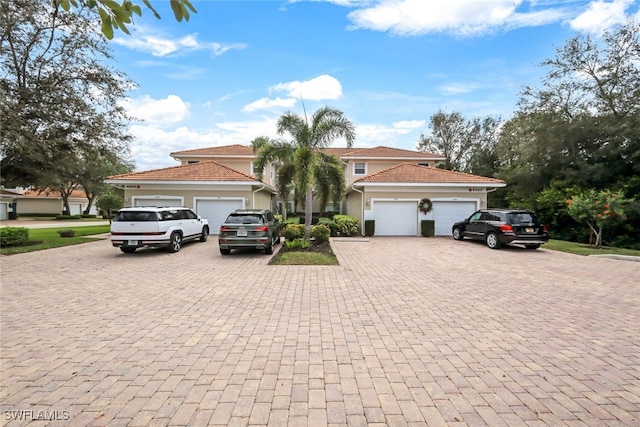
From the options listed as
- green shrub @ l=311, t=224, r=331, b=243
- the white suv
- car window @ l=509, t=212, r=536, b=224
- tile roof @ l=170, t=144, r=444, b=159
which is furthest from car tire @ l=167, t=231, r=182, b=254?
tile roof @ l=170, t=144, r=444, b=159

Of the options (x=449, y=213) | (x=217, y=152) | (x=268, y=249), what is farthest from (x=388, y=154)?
(x=268, y=249)

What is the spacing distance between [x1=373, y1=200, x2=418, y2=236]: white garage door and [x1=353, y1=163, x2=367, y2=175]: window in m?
10.7

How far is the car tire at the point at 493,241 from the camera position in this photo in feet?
43.9

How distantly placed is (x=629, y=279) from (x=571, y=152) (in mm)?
15490

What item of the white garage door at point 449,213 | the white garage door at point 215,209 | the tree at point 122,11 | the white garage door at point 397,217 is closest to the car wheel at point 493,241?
the white garage door at point 449,213

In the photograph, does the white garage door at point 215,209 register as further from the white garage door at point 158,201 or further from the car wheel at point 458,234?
the car wheel at point 458,234

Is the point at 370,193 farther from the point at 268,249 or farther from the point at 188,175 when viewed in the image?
the point at 188,175

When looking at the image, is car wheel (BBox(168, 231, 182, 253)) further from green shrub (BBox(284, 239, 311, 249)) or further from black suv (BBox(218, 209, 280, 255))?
green shrub (BBox(284, 239, 311, 249))

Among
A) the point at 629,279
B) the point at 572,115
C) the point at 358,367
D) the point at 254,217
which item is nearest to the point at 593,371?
the point at 358,367

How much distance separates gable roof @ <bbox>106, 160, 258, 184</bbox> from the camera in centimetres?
1786

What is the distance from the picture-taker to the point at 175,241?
1228cm

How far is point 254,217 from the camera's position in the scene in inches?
453

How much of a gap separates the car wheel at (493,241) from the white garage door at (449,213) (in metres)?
4.83

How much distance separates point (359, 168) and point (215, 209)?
49.2ft
